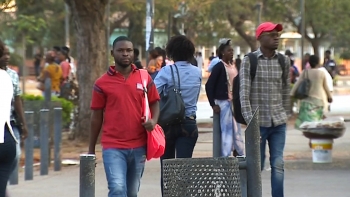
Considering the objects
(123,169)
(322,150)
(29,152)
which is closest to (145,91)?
(123,169)

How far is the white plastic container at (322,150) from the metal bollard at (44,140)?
3.80 metres

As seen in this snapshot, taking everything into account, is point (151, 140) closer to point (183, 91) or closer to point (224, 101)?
point (183, 91)

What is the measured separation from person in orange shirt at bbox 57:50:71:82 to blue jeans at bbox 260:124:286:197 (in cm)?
1095

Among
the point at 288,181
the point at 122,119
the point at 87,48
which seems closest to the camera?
the point at 122,119

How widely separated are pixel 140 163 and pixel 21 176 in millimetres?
5459

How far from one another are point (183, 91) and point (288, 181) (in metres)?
2.92

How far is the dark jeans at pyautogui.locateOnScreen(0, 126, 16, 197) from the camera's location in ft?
23.8

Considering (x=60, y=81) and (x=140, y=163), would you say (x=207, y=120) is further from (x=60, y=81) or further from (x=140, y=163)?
(x=140, y=163)

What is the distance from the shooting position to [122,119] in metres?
6.82

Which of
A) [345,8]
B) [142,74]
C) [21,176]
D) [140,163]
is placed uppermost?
[345,8]

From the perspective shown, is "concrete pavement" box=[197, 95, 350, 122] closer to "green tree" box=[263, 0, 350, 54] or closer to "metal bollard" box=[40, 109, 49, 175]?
"green tree" box=[263, 0, 350, 54]

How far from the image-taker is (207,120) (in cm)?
2177

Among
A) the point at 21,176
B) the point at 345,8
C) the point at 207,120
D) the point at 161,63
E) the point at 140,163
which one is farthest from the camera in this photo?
the point at 345,8

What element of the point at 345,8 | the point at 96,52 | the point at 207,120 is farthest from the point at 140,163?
the point at 345,8
